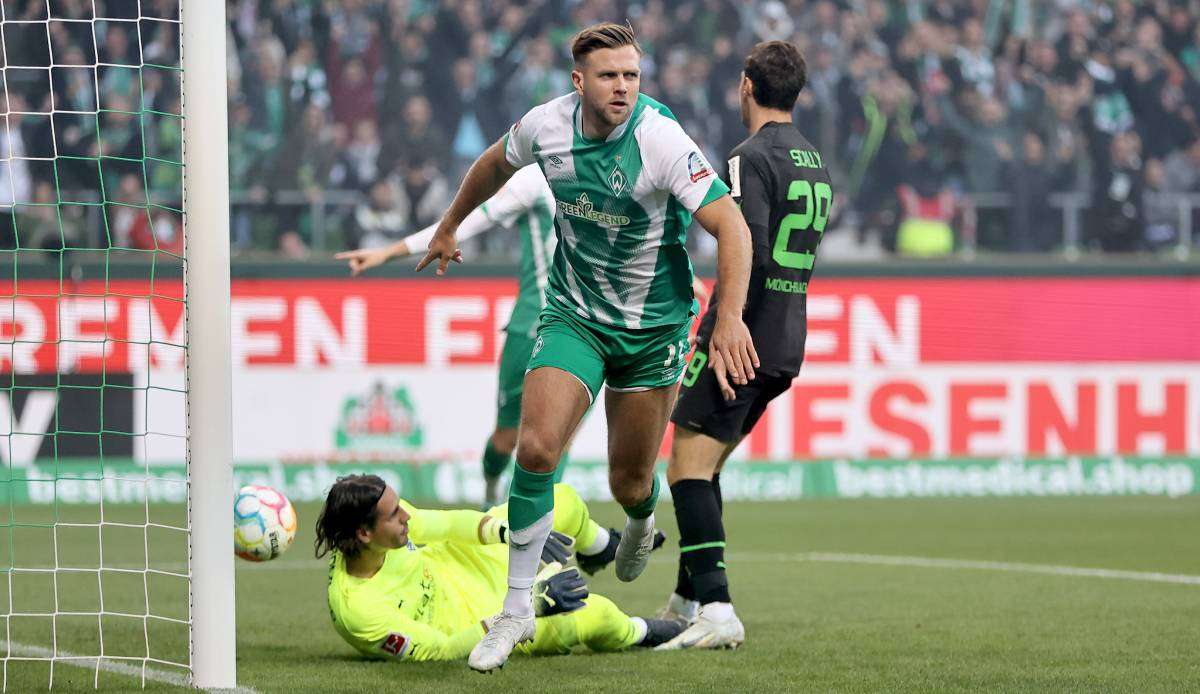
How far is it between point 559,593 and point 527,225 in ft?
11.2

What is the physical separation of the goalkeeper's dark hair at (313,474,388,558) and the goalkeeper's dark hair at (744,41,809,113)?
2170mm

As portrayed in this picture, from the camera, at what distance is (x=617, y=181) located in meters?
5.26

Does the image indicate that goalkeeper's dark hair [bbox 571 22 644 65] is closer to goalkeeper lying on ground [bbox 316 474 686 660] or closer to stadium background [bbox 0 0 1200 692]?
goalkeeper lying on ground [bbox 316 474 686 660]

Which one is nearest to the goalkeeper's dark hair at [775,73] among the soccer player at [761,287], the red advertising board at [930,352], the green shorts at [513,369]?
the soccer player at [761,287]

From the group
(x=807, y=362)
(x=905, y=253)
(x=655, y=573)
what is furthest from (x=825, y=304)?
(x=655, y=573)

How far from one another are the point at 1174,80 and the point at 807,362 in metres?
5.52

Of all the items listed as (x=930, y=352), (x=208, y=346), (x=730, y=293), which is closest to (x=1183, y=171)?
(x=930, y=352)

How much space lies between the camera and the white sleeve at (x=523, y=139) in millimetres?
5445

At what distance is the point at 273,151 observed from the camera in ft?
45.2

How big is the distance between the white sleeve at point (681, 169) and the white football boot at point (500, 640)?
1499mm

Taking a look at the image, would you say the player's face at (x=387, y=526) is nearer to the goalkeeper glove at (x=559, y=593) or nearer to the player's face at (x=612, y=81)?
the goalkeeper glove at (x=559, y=593)

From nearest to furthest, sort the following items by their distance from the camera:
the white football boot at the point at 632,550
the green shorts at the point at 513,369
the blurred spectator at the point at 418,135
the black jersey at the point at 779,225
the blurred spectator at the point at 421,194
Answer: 1. the black jersey at the point at 779,225
2. the white football boot at the point at 632,550
3. the green shorts at the point at 513,369
4. the blurred spectator at the point at 421,194
5. the blurred spectator at the point at 418,135

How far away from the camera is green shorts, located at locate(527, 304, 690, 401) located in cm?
539

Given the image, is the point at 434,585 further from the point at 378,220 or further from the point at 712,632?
the point at 378,220
